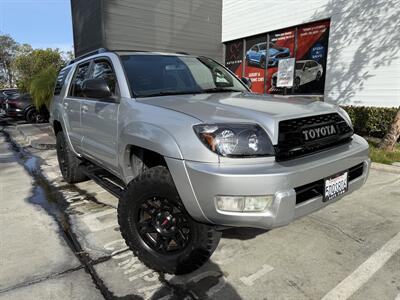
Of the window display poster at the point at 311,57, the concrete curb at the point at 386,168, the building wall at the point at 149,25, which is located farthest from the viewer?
the building wall at the point at 149,25

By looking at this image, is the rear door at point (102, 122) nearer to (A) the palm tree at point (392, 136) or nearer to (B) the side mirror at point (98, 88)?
(B) the side mirror at point (98, 88)

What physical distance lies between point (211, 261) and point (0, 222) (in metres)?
2.58

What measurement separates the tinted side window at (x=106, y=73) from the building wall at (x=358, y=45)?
24.1ft

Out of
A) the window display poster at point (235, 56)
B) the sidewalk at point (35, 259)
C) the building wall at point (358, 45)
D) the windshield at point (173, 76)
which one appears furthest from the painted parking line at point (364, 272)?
the window display poster at point (235, 56)

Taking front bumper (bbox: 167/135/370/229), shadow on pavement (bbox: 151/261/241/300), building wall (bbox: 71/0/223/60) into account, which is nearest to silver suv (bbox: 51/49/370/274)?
front bumper (bbox: 167/135/370/229)

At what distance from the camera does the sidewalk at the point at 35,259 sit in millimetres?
2605

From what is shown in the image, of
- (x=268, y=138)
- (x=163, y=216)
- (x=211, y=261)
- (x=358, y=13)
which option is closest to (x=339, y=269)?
(x=211, y=261)

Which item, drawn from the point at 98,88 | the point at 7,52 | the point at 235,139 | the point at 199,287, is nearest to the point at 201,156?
the point at 235,139

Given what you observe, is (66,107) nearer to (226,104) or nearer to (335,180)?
(226,104)

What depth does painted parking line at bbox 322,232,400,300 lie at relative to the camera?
2.52m

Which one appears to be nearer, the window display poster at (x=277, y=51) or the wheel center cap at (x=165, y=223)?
the wheel center cap at (x=165, y=223)

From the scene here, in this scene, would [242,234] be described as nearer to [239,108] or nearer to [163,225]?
[163,225]

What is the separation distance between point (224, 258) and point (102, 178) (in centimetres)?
206

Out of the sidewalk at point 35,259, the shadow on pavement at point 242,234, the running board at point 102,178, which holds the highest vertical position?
the running board at point 102,178
